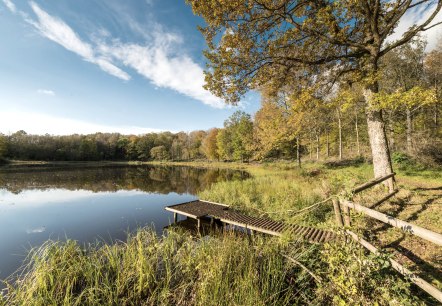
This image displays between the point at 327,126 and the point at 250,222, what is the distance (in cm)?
2515

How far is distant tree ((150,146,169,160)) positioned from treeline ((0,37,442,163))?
360 millimetres

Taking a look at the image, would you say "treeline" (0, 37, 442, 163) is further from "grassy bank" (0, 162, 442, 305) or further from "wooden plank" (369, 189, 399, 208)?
"grassy bank" (0, 162, 442, 305)

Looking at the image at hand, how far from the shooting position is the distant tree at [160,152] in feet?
257

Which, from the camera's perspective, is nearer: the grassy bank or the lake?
the grassy bank

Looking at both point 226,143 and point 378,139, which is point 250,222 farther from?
point 226,143

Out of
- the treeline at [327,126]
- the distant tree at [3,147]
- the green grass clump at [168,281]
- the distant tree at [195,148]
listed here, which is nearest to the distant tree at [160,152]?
the treeline at [327,126]

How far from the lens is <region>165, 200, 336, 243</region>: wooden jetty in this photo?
668 centimetres

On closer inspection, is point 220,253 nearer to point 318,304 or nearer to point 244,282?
point 244,282

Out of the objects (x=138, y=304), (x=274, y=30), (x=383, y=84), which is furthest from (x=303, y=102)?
(x=383, y=84)

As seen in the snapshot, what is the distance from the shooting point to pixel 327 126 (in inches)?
1149

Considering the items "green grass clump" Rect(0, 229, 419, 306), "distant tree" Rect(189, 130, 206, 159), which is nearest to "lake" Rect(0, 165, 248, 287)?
"green grass clump" Rect(0, 229, 419, 306)

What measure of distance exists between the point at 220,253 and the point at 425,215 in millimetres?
6930

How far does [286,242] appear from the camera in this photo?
512 cm

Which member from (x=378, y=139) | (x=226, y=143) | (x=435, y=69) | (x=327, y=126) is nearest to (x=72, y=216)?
(x=378, y=139)
